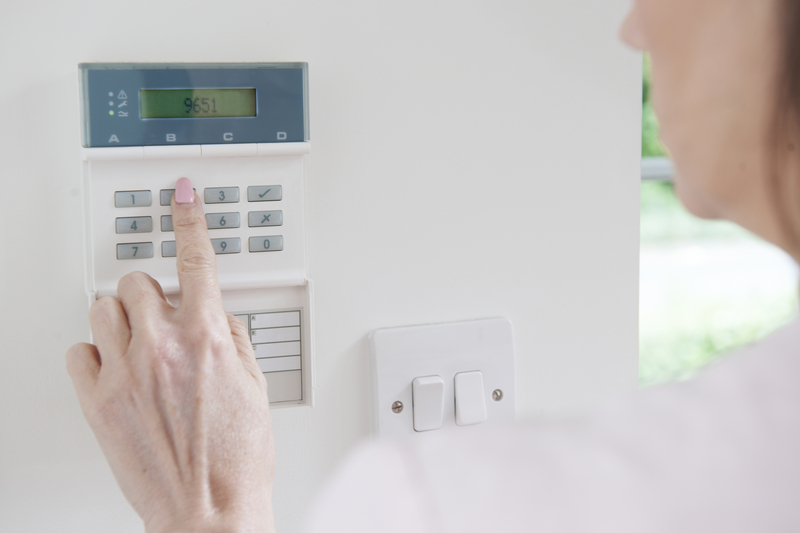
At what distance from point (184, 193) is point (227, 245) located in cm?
5

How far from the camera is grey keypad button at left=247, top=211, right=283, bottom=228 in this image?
0.49 metres

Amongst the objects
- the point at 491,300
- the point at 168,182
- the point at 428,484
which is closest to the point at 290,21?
the point at 168,182

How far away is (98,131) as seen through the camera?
0.45 meters

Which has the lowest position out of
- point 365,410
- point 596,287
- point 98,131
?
point 365,410

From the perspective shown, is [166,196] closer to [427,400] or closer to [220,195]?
[220,195]

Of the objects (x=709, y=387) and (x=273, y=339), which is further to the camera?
(x=273, y=339)

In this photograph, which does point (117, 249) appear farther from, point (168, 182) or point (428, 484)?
point (428, 484)

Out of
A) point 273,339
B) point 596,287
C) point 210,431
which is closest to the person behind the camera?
point 210,431

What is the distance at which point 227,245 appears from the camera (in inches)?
19.2

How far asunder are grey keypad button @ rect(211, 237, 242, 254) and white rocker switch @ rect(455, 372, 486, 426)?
0.23 meters

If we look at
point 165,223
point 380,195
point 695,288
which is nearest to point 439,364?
point 380,195

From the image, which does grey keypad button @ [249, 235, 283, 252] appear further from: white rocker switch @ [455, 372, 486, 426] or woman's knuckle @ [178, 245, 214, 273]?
white rocker switch @ [455, 372, 486, 426]

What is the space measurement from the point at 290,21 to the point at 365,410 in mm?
335

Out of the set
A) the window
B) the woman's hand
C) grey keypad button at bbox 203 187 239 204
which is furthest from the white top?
the window
